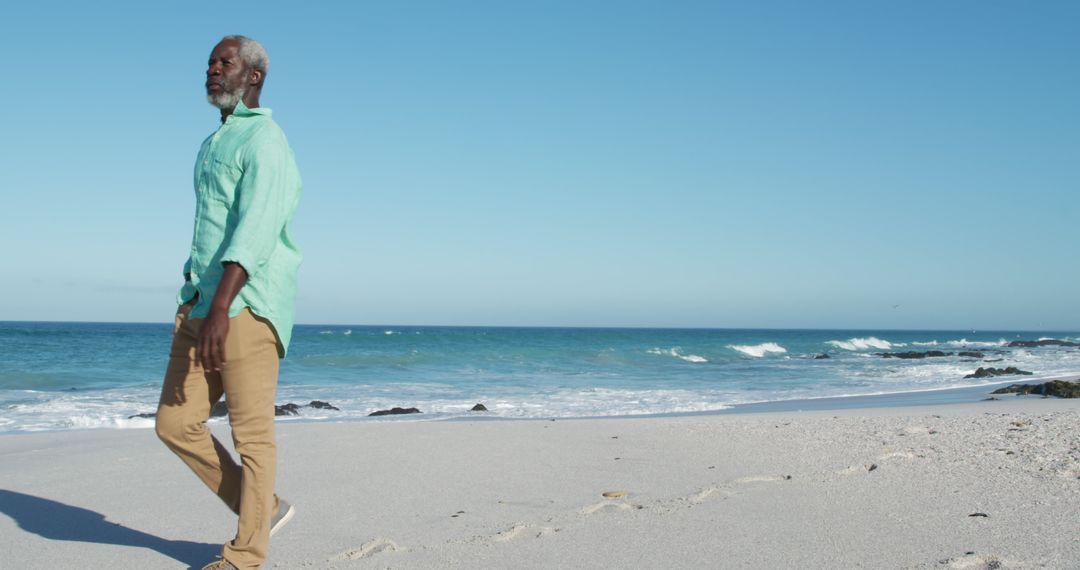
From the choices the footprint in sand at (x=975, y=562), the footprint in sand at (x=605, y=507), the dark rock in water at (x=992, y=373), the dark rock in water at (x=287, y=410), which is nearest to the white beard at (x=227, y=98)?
the footprint in sand at (x=605, y=507)

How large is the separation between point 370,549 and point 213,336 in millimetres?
1156

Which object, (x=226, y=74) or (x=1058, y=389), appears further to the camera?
(x=1058, y=389)

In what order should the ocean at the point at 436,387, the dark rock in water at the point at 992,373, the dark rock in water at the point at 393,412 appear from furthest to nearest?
the dark rock in water at the point at 992,373 → the ocean at the point at 436,387 → the dark rock in water at the point at 393,412

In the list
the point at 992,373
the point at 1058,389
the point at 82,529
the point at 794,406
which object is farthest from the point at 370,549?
the point at 992,373

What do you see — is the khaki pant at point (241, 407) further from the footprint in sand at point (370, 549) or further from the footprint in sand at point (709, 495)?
the footprint in sand at point (709, 495)

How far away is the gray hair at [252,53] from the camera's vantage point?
2.80 m

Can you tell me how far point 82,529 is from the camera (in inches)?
143

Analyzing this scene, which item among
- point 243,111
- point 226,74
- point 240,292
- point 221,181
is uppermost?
point 226,74

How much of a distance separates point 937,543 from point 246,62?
292 cm

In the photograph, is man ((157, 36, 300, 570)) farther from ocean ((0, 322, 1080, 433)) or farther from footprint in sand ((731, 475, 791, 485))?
ocean ((0, 322, 1080, 433))

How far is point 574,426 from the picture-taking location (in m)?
7.23

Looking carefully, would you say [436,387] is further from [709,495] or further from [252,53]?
[252,53]

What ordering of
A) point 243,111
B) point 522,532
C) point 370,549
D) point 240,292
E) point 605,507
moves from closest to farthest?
point 240,292
point 243,111
point 370,549
point 522,532
point 605,507

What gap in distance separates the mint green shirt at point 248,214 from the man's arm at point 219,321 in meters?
0.04
